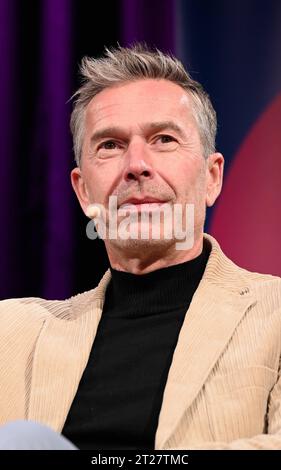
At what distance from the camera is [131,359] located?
60.6 inches

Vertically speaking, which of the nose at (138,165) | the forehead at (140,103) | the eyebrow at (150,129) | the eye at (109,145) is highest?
the forehead at (140,103)

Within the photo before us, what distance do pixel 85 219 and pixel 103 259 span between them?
119 millimetres

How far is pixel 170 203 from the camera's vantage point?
1637 millimetres

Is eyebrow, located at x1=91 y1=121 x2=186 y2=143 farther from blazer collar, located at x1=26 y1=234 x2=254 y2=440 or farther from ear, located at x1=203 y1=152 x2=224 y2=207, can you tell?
blazer collar, located at x1=26 y1=234 x2=254 y2=440

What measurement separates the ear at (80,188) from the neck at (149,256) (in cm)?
18

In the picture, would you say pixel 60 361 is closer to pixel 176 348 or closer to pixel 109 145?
pixel 176 348

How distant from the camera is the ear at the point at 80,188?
6.09 feet

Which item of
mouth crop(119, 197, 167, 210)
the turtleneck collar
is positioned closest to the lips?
mouth crop(119, 197, 167, 210)

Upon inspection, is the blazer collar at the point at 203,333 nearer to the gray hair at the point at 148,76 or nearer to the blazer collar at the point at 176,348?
the blazer collar at the point at 176,348

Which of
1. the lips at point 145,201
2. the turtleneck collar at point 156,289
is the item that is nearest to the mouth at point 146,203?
the lips at point 145,201

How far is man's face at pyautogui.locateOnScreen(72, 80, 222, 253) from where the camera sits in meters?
1.63

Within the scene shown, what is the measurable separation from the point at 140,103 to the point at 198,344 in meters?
0.54

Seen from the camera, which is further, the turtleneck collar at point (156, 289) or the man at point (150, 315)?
the turtleneck collar at point (156, 289)

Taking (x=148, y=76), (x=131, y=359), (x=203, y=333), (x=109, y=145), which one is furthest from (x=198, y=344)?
(x=148, y=76)
